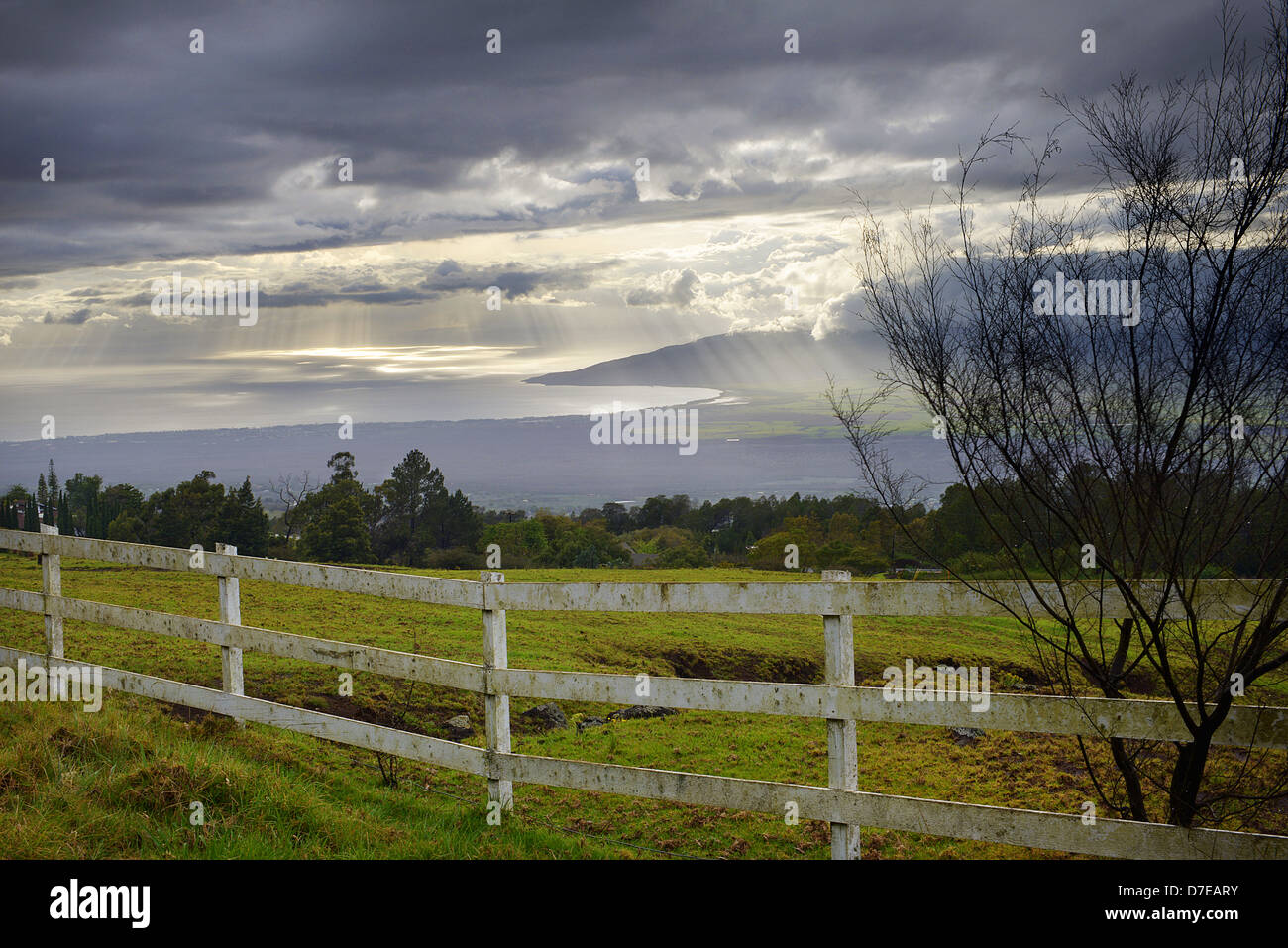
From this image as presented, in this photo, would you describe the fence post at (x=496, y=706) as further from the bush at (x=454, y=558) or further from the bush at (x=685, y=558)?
the bush at (x=454, y=558)

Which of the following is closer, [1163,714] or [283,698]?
[1163,714]

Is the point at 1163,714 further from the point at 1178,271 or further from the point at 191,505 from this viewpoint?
the point at 191,505

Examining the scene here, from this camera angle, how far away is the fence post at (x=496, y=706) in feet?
21.9

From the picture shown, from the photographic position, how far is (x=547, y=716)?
12.3m

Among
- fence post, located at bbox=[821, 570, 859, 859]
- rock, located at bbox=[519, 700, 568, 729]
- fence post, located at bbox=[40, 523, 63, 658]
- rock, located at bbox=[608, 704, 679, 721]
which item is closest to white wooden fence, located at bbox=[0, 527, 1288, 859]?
fence post, located at bbox=[821, 570, 859, 859]

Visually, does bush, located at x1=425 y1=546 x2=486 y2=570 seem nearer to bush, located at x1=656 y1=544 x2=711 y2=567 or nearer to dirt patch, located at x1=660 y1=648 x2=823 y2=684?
bush, located at x1=656 y1=544 x2=711 y2=567

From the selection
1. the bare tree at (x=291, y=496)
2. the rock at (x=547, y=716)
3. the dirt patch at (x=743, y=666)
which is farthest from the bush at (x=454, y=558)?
the rock at (x=547, y=716)

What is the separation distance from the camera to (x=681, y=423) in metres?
14.0

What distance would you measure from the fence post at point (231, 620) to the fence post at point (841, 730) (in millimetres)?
5315

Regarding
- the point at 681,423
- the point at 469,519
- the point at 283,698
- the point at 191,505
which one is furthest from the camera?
the point at 469,519

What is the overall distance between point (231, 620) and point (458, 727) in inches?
149

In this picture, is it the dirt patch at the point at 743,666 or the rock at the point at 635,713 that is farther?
the dirt patch at the point at 743,666

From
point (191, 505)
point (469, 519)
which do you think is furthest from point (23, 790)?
point (469, 519)

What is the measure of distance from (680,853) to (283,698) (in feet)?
20.8
